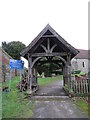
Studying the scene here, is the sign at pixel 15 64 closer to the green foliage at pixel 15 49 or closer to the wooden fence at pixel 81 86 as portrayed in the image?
the wooden fence at pixel 81 86

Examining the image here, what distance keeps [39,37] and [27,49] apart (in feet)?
3.82

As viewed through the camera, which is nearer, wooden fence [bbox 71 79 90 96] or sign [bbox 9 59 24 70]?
wooden fence [bbox 71 79 90 96]

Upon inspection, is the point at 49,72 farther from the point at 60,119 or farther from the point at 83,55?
the point at 60,119

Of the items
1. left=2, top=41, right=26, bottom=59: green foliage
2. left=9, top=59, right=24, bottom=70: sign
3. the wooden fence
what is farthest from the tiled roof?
left=9, top=59, right=24, bottom=70: sign

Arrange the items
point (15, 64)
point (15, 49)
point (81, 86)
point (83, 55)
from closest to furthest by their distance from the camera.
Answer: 1. point (81, 86)
2. point (15, 64)
3. point (15, 49)
4. point (83, 55)

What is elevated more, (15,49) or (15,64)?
(15,49)

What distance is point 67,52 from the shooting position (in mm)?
9680

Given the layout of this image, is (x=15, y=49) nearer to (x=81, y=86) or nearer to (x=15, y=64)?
(x=15, y=64)

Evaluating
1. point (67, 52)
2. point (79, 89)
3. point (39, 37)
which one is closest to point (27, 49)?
point (39, 37)

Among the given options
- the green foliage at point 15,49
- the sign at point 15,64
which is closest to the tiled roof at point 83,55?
the green foliage at point 15,49

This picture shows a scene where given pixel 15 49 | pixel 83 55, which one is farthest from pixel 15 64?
pixel 83 55

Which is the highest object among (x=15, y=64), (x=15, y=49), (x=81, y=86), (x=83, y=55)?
(x=83, y=55)

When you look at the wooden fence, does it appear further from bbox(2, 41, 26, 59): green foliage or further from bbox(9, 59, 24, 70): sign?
bbox(2, 41, 26, 59): green foliage

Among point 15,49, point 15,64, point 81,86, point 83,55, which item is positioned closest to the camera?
point 81,86
